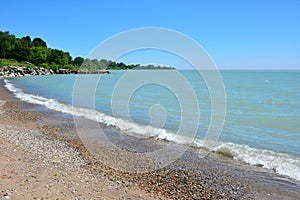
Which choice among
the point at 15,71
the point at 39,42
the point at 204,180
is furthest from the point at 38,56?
the point at 204,180

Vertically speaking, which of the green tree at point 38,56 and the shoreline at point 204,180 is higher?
the green tree at point 38,56

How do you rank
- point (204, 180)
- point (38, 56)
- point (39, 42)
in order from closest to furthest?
point (204, 180) < point (38, 56) < point (39, 42)

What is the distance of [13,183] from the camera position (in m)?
6.26

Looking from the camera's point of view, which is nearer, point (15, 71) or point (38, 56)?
point (15, 71)

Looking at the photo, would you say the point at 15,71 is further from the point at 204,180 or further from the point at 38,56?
the point at 204,180

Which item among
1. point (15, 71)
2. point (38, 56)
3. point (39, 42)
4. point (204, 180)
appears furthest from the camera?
point (39, 42)

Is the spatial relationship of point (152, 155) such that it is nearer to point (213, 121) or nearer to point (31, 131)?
point (31, 131)

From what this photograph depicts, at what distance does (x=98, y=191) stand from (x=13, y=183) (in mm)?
1879

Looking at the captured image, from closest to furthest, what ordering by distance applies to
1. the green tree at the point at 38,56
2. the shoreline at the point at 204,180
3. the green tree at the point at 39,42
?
the shoreline at the point at 204,180 < the green tree at the point at 38,56 < the green tree at the point at 39,42

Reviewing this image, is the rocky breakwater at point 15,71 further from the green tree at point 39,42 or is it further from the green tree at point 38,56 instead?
the green tree at point 39,42

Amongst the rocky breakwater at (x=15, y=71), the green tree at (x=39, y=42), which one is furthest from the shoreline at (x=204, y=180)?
the green tree at (x=39, y=42)

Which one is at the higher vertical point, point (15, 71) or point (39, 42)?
point (39, 42)

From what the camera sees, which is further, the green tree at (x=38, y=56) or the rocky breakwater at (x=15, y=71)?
the green tree at (x=38, y=56)

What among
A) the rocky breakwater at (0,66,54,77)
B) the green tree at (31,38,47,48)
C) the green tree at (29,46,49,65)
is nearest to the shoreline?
the rocky breakwater at (0,66,54,77)
